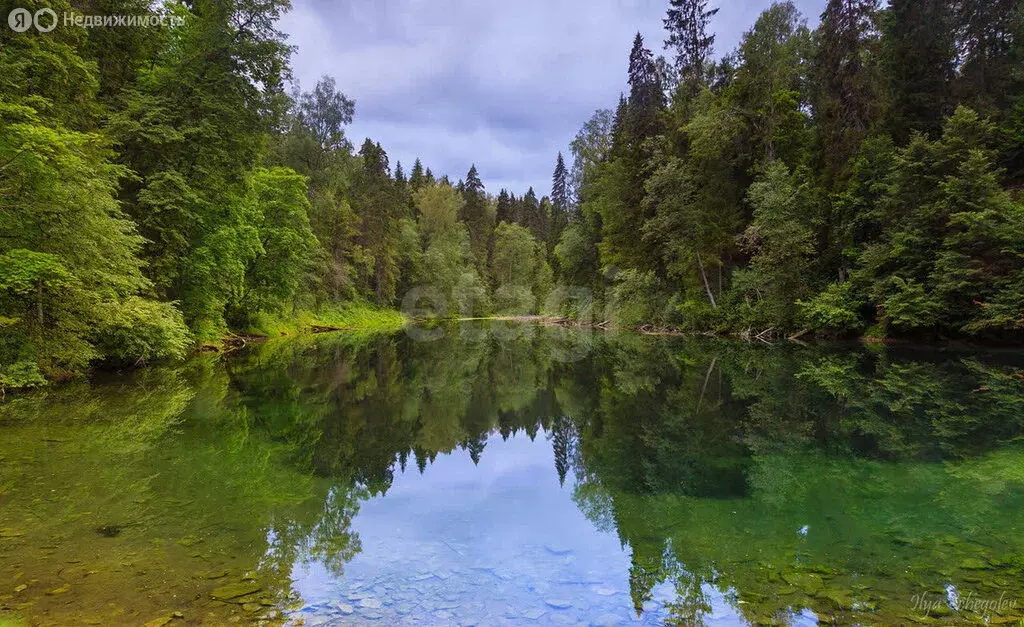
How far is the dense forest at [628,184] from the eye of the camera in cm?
1177

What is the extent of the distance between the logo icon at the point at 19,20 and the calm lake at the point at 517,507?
7916 millimetres

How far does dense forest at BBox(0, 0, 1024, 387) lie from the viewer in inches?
463

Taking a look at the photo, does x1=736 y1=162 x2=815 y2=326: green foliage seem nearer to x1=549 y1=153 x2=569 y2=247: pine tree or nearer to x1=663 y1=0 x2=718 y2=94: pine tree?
x1=663 y1=0 x2=718 y2=94: pine tree

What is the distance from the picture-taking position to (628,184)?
3591 centimetres

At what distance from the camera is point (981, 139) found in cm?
2000

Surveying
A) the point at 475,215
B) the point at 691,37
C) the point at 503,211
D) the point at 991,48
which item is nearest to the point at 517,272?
the point at 475,215

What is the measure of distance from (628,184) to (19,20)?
100ft

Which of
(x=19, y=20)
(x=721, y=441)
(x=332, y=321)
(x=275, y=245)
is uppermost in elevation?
(x=19, y=20)

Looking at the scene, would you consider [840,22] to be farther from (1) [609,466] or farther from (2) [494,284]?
(2) [494,284]

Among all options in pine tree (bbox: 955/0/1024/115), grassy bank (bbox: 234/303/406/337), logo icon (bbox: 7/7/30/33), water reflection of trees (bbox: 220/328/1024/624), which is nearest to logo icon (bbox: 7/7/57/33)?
logo icon (bbox: 7/7/30/33)

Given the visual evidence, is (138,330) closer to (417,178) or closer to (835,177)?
(835,177)

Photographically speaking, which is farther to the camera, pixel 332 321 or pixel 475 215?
pixel 475 215

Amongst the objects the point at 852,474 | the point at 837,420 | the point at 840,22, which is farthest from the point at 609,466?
the point at 840,22

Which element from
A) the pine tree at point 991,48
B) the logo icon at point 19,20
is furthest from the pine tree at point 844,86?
the logo icon at point 19,20
